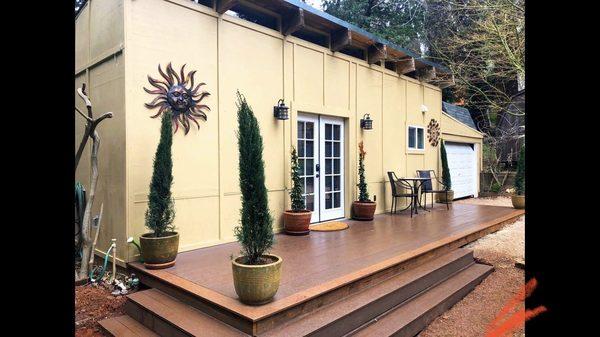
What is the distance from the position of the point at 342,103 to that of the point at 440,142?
439 centimetres

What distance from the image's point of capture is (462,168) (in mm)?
11539

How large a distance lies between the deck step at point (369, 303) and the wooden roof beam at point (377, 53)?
4.44 meters

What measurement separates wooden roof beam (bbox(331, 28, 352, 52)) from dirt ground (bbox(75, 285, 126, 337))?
17.5ft

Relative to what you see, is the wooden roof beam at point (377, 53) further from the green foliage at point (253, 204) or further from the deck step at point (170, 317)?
the deck step at point (170, 317)

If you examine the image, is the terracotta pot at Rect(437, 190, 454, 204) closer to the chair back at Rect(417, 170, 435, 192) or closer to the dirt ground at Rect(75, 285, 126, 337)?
the chair back at Rect(417, 170, 435, 192)

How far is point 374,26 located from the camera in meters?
14.8

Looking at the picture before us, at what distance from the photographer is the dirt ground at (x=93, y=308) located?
339 cm

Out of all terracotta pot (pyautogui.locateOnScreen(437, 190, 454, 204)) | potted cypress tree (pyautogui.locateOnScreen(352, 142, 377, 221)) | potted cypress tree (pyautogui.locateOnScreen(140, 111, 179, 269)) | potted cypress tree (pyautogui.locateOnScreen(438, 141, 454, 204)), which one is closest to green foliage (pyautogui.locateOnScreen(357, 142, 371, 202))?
potted cypress tree (pyautogui.locateOnScreen(352, 142, 377, 221))

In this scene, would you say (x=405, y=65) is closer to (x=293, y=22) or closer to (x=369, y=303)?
(x=293, y=22)

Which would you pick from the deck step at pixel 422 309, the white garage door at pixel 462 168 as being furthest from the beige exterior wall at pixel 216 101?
the white garage door at pixel 462 168
